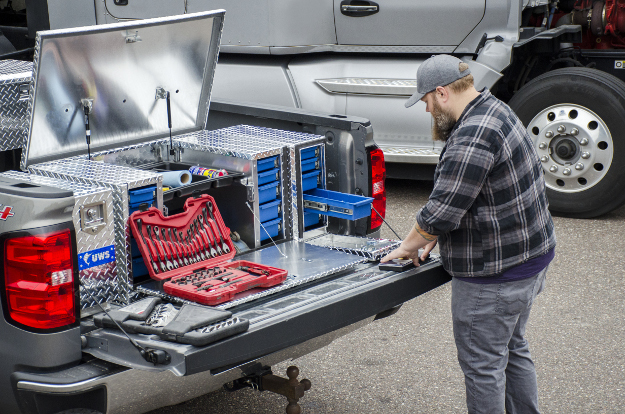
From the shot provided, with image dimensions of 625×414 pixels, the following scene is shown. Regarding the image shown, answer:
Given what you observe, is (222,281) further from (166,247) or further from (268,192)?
(268,192)

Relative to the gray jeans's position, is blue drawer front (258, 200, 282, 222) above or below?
above

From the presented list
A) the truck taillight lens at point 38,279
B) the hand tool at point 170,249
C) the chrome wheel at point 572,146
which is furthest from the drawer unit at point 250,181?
the chrome wheel at point 572,146

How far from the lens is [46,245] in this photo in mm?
2557

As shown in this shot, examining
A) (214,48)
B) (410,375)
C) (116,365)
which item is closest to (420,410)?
(410,375)

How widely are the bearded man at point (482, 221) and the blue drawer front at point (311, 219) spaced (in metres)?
0.78

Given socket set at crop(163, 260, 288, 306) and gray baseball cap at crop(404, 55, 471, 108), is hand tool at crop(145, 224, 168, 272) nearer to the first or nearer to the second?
socket set at crop(163, 260, 288, 306)

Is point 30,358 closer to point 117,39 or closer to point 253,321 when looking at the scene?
point 253,321

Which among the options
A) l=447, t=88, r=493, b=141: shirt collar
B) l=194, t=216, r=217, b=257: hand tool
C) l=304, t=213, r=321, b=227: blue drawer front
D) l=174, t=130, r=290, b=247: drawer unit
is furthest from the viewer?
l=304, t=213, r=321, b=227: blue drawer front

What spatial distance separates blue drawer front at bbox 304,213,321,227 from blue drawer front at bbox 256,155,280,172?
1.25 ft

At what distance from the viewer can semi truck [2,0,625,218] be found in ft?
21.2

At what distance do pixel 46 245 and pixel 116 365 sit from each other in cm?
45

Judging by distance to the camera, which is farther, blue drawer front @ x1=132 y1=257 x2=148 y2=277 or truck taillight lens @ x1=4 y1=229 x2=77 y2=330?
blue drawer front @ x1=132 y1=257 x2=148 y2=277

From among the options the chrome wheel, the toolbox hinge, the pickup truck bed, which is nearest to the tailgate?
the pickup truck bed

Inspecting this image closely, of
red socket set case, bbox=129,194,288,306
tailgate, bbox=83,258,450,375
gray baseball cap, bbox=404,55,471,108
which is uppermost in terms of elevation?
gray baseball cap, bbox=404,55,471,108
